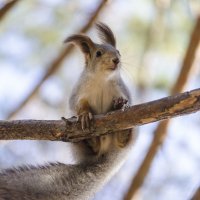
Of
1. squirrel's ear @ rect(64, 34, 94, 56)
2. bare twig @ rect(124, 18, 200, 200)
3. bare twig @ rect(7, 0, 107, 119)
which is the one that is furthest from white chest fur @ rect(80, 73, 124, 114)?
bare twig @ rect(7, 0, 107, 119)

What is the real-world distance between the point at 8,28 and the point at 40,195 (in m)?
2.97

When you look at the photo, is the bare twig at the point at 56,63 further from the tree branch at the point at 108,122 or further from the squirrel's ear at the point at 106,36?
the tree branch at the point at 108,122

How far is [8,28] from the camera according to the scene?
18.6 feet

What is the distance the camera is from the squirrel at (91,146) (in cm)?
315

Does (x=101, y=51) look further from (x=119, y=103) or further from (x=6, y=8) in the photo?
(x=6, y=8)

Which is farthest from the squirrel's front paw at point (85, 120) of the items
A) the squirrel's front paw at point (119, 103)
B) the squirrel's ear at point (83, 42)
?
the squirrel's ear at point (83, 42)

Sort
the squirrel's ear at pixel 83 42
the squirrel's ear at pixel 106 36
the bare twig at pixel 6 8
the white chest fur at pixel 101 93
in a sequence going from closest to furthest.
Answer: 1. the white chest fur at pixel 101 93
2. the squirrel's ear at pixel 83 42
3. the squirrel's ear at pixel 106 36
4. the bare twig at pixel 6 8

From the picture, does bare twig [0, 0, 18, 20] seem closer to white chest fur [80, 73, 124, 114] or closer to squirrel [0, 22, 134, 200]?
squirrel [0, 22, 134, 200]

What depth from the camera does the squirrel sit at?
315 cm

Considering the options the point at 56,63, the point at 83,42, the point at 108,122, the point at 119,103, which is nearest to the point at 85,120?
the point at 108,122

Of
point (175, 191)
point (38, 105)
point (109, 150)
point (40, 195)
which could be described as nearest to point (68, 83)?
point (38, 105)

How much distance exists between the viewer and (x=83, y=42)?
374 centimetres

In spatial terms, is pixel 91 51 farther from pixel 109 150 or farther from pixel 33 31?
pixel 33 31

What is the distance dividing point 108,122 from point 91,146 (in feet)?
1.54
